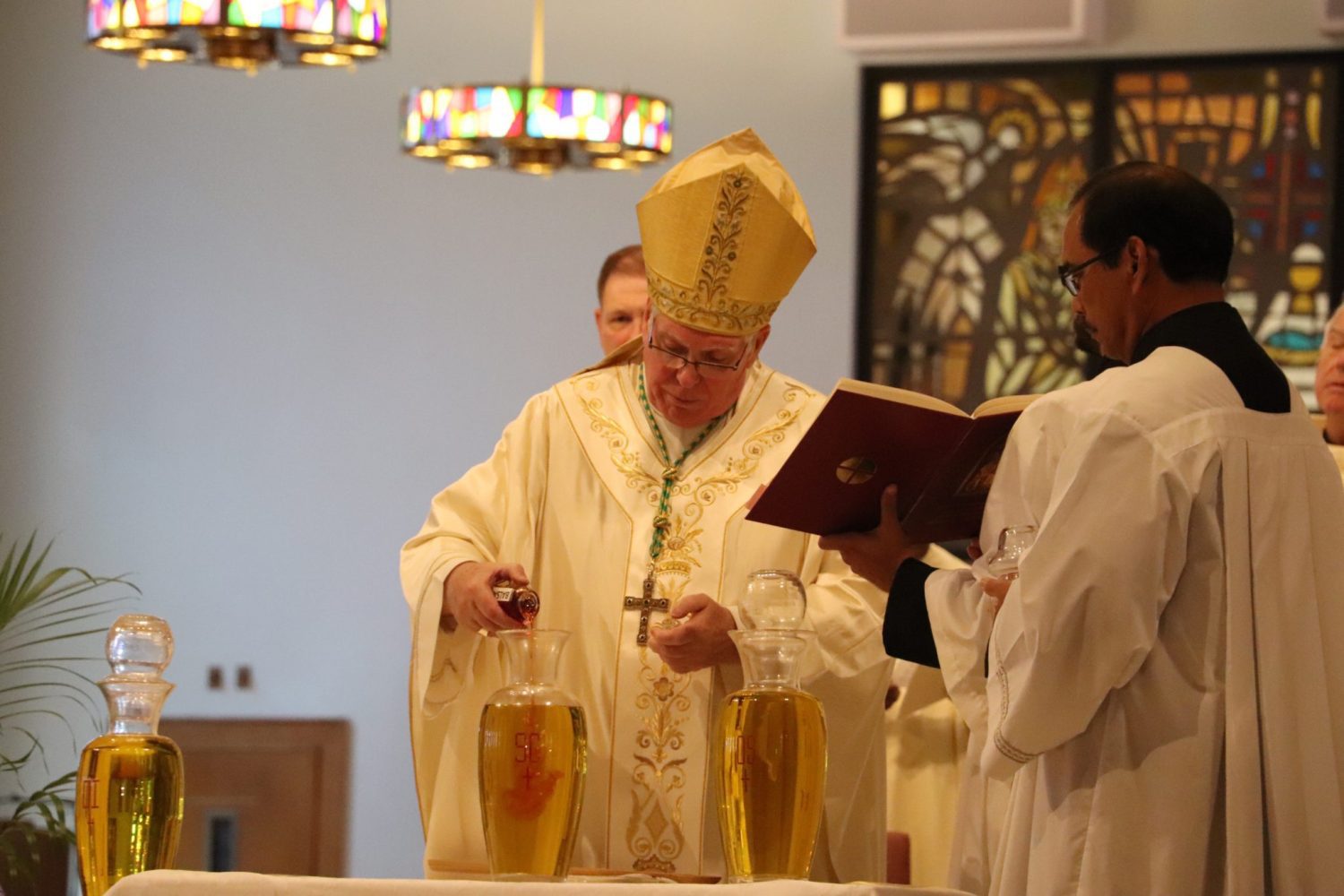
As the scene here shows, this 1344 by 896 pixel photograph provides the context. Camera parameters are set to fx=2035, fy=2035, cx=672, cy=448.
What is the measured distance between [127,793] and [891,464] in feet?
3.70

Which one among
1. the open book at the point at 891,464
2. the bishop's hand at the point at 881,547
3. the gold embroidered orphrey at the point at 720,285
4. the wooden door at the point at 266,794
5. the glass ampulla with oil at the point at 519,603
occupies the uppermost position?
the gold embroidered orphrey at the point at 720,285

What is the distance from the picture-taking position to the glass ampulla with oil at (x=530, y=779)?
104 inches

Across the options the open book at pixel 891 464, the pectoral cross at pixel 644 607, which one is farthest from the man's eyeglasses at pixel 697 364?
the open book at pixel 891 464

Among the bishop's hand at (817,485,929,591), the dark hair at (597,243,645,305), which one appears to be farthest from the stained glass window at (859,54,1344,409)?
the bishop's hand at (817,485,929,591)

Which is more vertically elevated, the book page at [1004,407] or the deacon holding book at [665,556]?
the book page at [1004,407]

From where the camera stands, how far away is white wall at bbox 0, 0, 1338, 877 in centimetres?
754

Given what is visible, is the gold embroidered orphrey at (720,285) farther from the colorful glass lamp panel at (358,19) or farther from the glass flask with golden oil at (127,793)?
the colorful glass lamp panel at (358,19)

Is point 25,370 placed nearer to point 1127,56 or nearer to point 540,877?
point 1127,56

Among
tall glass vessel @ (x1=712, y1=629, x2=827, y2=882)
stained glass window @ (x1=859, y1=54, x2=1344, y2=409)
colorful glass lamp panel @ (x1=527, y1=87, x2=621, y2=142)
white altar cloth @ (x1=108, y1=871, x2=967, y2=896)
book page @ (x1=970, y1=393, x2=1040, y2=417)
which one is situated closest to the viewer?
white altar cloth @ (x1=108, y1=871, x2=967, y2=896)

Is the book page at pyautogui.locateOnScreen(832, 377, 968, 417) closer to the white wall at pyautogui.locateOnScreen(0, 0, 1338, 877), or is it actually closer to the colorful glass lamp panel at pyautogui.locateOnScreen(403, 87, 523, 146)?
the colorful glass lamp panel at pyautogui.locateOnScreen(403, 87, 523, 146)

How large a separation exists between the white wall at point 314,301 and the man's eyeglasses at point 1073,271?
4643mm

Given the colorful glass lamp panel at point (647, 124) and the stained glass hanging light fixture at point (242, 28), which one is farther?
the colorful glass lamp panel at point (647, 124)

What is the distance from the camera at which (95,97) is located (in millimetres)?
7949

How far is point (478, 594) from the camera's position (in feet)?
10.0
